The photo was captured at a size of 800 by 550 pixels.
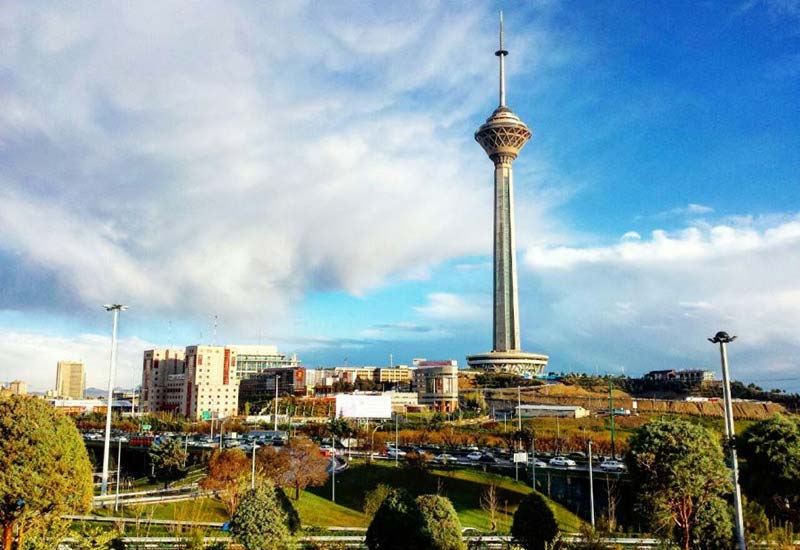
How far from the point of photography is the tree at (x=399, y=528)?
27.3m

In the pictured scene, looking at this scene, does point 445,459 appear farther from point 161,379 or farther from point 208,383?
point 161,379

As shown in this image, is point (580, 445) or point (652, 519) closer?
point (652, 519)

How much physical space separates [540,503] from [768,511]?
379 inches

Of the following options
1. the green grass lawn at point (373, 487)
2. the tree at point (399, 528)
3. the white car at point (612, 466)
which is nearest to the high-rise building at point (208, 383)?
the green grass lawn at point (373, 487)

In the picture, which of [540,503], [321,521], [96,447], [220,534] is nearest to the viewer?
[540,503]

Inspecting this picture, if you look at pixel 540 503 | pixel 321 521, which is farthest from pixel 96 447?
pixel 540 503

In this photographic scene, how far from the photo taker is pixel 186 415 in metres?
171

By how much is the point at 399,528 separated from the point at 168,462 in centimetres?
5310

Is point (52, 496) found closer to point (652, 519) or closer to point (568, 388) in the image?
point (652, 519)

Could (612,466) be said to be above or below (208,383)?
below

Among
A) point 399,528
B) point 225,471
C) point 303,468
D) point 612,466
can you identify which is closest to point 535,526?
point 399,528

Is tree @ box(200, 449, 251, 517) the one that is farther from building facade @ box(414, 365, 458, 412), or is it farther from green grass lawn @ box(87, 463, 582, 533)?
building facade @ box(414, 365, 458, 412)

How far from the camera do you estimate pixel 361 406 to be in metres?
95.6

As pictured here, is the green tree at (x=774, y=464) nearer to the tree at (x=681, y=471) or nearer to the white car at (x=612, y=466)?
the tree at (x=681, y=471)
